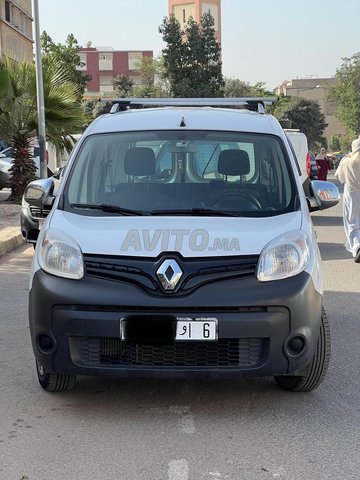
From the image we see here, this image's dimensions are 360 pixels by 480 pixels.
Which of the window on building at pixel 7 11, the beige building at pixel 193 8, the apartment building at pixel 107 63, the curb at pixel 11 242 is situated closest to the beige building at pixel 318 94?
the apartment building at pixel 107 63

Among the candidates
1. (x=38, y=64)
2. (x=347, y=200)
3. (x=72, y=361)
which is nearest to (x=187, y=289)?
(x=72, y=361)

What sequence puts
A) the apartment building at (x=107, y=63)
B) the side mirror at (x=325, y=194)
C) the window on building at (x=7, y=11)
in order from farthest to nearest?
the apartment building at (x=107, y=63), the window on building at (x=7, y=11), the side mirror at (x=325, y=194)

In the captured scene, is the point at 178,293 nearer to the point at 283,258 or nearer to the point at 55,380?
the point at 283,258

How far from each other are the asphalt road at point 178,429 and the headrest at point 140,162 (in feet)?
4.64

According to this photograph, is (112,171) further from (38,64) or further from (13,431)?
(38,64)

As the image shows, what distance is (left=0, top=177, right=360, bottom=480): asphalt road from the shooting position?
3830mm

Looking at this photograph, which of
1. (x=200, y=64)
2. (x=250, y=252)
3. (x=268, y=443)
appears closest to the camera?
(x=268, y=443)

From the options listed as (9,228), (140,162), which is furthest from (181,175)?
(9,228)

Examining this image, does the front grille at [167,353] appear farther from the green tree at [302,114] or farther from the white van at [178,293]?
the green tree at [302,114]

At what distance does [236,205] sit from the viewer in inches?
202

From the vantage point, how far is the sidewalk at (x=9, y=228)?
40.2 feet

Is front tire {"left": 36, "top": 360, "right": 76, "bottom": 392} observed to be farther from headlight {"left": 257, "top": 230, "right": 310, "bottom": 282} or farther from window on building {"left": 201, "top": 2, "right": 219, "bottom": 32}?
window on building {"left": 201, "top": 2, "right": 219, "bottom": 32}

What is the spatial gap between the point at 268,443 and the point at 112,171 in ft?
7.30

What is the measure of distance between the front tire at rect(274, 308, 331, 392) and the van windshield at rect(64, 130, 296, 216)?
832 mm
